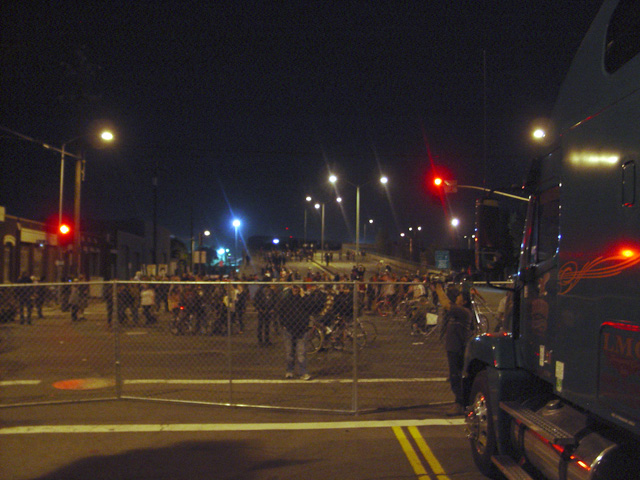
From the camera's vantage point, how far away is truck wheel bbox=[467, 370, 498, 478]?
506 cm

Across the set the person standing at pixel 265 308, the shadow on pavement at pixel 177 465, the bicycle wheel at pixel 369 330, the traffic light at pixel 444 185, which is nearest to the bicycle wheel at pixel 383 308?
the bicycle wheel at pixel 369 330

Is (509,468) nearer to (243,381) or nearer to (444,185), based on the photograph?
(243,381)

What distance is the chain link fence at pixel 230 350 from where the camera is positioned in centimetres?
841

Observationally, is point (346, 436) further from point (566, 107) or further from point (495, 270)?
point (566, 107)

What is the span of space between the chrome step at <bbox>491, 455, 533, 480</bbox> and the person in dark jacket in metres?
4.99

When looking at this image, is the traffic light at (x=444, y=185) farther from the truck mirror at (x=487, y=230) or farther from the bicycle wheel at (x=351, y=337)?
the truck mirror at (x=487, y=230)

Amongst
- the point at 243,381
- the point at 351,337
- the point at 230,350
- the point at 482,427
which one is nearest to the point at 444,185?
the point at 351,337

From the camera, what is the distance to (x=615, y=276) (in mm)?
3158

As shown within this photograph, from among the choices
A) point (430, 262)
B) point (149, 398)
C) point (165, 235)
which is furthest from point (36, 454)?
point (165, 235)

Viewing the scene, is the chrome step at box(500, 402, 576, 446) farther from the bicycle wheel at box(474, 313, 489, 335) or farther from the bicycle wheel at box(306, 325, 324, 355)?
the bicycle wheel at box(306, 325, 324, 355)

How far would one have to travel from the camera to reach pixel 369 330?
9477 millimetres

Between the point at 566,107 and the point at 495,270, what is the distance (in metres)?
1.62

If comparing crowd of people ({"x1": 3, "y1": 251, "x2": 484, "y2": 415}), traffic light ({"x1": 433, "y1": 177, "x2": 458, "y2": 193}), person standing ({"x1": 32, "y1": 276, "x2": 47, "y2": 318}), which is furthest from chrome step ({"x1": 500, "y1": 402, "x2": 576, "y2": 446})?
traffic light ({"x1": 433, "y1": 177, "x2": 458, "y2": 193})

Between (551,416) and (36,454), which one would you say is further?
(36,454)
